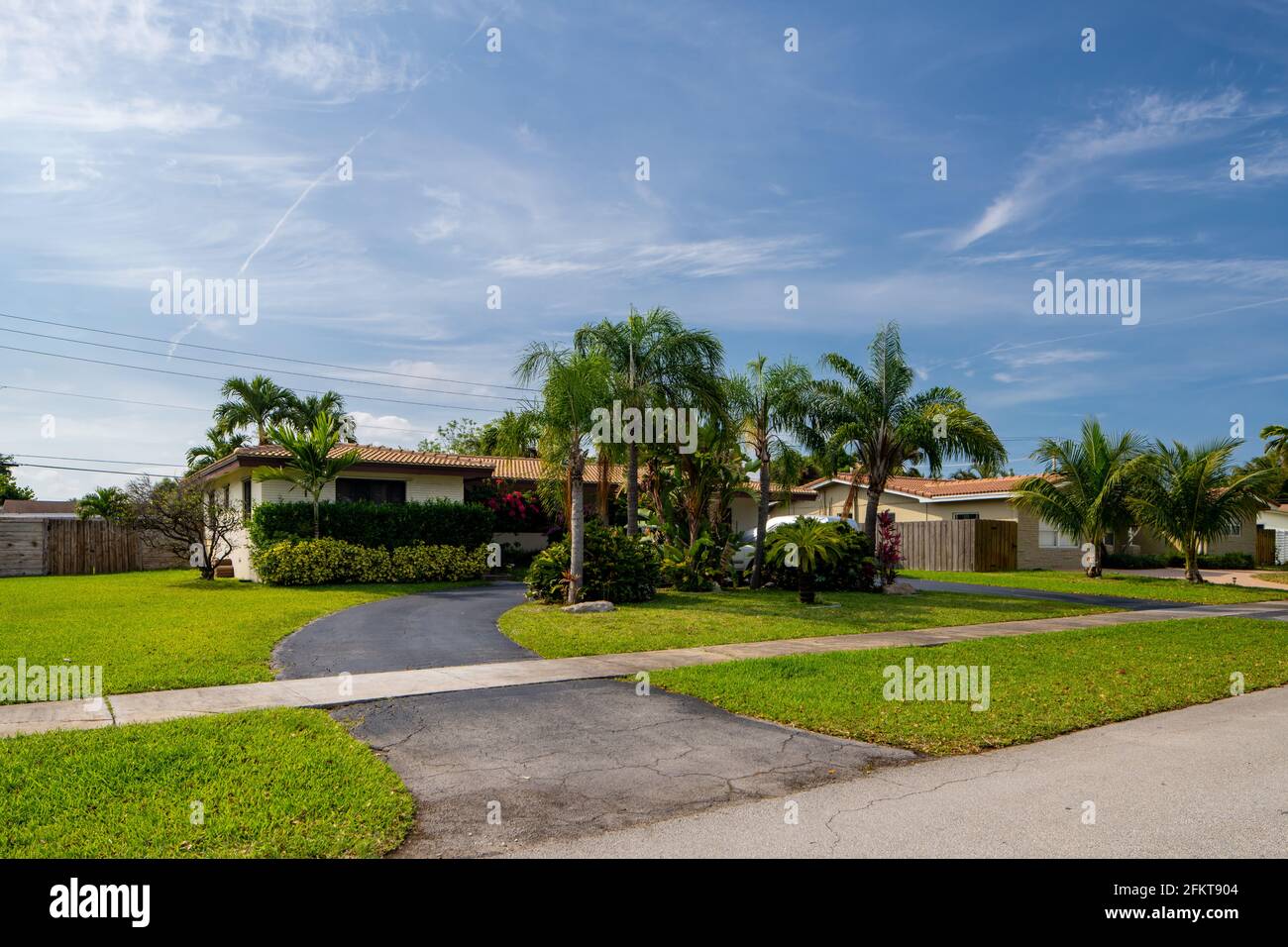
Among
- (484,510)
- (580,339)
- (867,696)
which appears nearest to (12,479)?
(484,510)

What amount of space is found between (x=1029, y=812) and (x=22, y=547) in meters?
33.5

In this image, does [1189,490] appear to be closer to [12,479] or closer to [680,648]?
[680,648]

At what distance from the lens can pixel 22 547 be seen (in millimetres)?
29297

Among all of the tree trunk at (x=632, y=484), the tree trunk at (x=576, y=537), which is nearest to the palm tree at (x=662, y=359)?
the tree trunk at (x=632, y=484)

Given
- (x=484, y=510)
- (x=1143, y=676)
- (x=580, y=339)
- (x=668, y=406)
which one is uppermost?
(x=580, y=339)

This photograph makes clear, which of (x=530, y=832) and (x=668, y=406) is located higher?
(x=668, y=406)

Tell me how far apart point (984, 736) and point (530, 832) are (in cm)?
417

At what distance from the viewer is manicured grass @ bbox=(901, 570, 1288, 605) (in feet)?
71.2

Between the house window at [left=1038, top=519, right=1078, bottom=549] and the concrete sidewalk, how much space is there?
72.1ft

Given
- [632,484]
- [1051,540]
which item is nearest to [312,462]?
[632,484]

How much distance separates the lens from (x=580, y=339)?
21.1 m

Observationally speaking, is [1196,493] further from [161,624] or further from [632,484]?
[161,624]

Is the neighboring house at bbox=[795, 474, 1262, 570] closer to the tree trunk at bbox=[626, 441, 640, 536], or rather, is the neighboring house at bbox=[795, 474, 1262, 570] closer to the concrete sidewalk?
the tree trunk at bbox=[626, 441, 640, 536]
